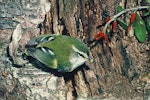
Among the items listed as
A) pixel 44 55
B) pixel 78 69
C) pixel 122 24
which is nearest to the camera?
pixel 44 55

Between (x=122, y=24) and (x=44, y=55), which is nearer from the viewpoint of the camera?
(x=44, y=55)

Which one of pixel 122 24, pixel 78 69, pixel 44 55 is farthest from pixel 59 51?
pixel 122 24

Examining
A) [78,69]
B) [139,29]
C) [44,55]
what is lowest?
[78,69]

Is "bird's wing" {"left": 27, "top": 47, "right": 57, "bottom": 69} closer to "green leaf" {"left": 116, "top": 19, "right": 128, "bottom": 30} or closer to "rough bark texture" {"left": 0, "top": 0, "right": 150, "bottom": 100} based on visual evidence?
"rough bark texture" {"left": 0, "top": 0, "right": 150, "bottom": 100}

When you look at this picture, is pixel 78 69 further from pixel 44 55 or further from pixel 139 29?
pixel 139 29

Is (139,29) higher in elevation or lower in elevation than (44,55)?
higher

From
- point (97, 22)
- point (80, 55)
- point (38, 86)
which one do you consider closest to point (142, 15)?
point (97, 22)

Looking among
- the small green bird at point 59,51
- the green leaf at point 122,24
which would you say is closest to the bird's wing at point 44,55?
the small green bird at point 59,51
